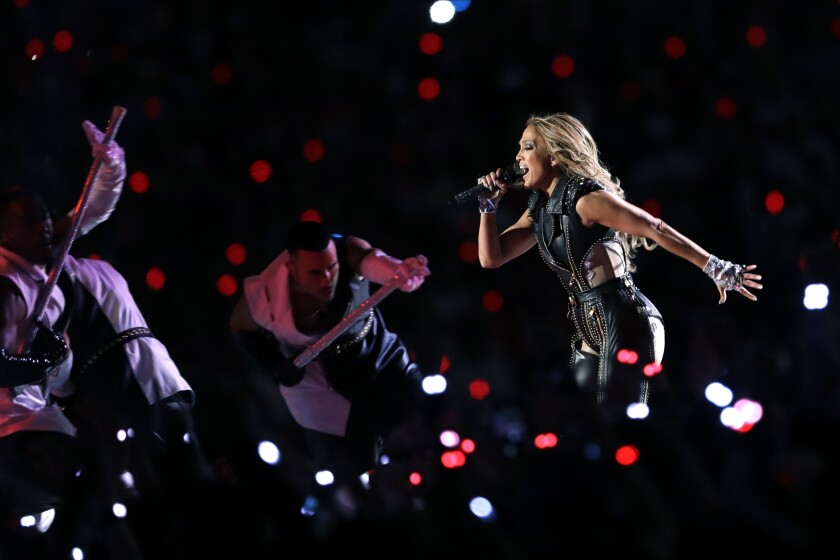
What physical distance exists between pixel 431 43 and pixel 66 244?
1853mm

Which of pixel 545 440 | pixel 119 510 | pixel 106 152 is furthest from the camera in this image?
pixel 106 152

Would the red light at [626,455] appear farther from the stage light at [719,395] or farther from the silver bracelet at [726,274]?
the silver bracelet at [726,274]

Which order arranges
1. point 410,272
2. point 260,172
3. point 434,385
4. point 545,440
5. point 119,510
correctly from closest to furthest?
point 119,510
point 545,440
point 410,272
point 434,385
point 260,172

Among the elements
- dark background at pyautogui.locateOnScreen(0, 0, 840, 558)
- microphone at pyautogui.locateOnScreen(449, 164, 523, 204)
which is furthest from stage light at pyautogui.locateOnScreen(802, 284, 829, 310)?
microphone at pyautogui.locateOnScreen(449, 164, 523, 204)

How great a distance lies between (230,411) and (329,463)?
634 mm

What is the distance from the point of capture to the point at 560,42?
4.55m

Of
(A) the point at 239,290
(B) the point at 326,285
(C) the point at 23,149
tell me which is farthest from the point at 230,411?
(C) the point at 23,149

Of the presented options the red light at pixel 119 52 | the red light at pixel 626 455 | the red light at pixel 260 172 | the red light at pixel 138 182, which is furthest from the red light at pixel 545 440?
the red light at pixel 119 52

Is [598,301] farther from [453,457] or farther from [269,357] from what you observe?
[269,357]

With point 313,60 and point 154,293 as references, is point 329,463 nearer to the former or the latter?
point 154,293

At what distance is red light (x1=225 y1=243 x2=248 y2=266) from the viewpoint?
15.1 feet

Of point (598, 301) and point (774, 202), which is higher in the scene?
point (774, 202)

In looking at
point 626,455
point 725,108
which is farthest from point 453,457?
point 725,108

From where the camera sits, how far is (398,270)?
11.4 ft
